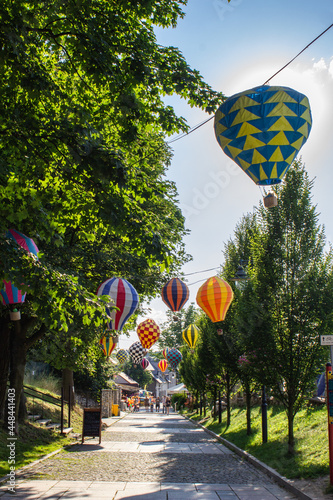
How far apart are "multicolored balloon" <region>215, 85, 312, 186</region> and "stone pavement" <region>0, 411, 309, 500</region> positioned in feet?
19.8

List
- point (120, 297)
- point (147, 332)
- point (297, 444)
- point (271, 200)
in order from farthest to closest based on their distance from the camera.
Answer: point (147, 332), point (297, 444), point (120, 297), point (271, 200)

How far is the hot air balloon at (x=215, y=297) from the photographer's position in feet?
49.6

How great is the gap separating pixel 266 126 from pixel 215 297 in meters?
9.19

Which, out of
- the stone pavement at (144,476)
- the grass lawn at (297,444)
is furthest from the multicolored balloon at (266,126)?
the grass lawn at (297,444)

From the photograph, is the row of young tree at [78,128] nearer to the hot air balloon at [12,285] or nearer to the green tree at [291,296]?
the hot air balloon at [12,285]

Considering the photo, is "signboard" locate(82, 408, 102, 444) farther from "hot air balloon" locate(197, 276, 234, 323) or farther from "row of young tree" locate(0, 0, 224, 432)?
"row of young tree" locate(0, 0, 224, 432)

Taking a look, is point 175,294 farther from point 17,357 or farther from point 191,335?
point 191,335

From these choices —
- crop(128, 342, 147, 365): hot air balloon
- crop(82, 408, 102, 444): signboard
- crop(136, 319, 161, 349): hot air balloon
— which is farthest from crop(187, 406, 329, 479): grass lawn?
crop(128, 342, 147, 365): hot air balloon

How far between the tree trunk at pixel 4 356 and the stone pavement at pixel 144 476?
8.83 feet

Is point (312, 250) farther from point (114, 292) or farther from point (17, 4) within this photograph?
point (17, 4)

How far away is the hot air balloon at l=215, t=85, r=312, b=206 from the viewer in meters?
6.70

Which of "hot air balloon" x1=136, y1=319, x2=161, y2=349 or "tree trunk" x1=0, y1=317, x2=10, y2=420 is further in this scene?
"hot air balloon" x1=136, y1=319, x2=161, y2=349

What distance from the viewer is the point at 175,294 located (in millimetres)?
16156

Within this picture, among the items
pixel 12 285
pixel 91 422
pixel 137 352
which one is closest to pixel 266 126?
pixel 12 285
